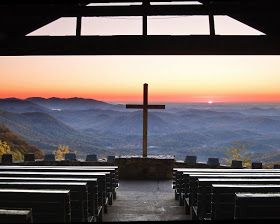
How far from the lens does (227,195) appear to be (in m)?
5.20

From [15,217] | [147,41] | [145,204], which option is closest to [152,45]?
[147,41]

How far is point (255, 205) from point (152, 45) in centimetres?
260

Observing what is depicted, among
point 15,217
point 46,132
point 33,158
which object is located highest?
point 46,132

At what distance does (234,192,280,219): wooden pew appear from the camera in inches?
153

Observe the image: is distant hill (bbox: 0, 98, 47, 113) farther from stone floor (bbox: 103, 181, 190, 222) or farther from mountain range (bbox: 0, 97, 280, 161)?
stone floor (bbox: 103, 181, 190, 222)

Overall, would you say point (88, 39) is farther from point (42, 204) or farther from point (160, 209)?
point (160, 209)

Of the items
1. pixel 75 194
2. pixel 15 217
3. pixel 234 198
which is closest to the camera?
pixel 15 217

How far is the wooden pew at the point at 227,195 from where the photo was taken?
5168 mm

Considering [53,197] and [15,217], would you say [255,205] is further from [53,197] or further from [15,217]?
[15,217]

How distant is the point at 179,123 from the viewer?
174 meters

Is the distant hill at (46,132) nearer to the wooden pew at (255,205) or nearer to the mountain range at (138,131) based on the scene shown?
the mountain range at (138,131)

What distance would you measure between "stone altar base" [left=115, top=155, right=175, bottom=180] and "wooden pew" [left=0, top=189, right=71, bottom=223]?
720cm

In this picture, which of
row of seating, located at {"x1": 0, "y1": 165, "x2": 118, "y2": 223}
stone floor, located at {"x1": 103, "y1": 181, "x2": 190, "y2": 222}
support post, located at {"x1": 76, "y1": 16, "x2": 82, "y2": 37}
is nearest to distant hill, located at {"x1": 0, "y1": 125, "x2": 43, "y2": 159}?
stone floor, located at {"x1": 103, "y1": 181, "x2": 190, "y2": 222}

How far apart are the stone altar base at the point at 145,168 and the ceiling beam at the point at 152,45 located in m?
6.39
